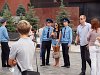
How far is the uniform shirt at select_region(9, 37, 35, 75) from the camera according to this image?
5800mm

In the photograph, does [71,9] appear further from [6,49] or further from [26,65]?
[26,65]

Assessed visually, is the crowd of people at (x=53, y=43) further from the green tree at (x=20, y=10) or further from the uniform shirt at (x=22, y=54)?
the green tree at (x=20, y=10)

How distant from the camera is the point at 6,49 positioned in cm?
1283

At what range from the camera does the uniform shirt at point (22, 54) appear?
580cm

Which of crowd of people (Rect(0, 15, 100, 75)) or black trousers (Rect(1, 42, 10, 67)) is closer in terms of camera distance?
crowd of people (Rect(0, 15, 100, 75))

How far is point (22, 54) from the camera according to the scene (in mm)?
5836

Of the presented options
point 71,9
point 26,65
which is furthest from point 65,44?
point 71,9

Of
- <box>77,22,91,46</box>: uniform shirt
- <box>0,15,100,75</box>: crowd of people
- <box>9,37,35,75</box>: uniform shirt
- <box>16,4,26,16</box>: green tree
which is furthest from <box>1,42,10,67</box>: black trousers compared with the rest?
<box>16,4,26,16</box>: green tree

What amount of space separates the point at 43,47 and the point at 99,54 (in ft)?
13.7

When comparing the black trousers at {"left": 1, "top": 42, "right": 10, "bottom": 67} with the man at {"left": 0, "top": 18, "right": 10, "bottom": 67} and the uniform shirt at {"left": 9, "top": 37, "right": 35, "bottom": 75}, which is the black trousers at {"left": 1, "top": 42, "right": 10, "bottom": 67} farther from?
the uniform shirt at {"left": 9, "top": 37, "right": 35, "bottom": 75}

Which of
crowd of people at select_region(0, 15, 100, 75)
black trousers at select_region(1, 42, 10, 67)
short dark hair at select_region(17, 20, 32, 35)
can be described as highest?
short dark hair at select_region(17, 20, 32, 35)

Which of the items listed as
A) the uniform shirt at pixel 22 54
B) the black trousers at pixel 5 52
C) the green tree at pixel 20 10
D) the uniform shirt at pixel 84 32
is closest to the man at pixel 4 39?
the black trousers at pixel 5 52

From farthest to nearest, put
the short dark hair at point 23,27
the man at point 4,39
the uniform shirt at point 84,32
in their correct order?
the man at point 4,39 → the uniform shirt at point 84,32 → the short dark hair at point 23,27

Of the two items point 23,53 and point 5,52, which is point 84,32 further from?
point 23,53
